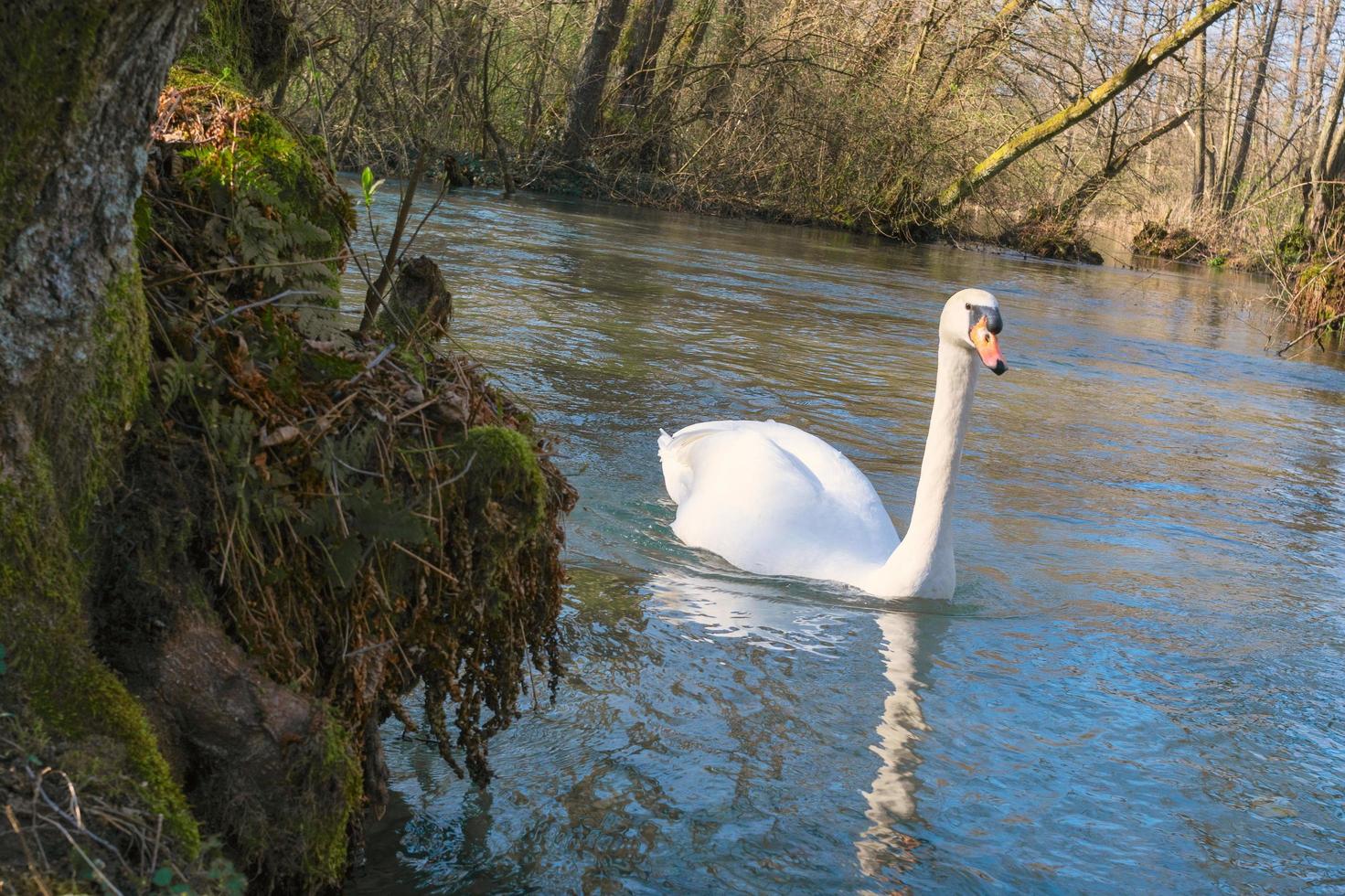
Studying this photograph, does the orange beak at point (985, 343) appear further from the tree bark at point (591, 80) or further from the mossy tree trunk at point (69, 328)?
the tree bark at point (591, 80)

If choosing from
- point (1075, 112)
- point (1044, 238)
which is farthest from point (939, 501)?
point (1044, 238)

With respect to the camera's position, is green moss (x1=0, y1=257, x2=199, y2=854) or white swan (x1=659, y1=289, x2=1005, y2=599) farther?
white swan (x1=659, y1=289, x2=1005, y2=599)

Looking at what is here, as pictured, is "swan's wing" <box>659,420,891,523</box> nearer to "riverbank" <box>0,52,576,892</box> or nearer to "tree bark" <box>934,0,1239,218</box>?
"riverbank" <box>0,52,576,892</box>

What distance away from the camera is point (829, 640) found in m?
5.68

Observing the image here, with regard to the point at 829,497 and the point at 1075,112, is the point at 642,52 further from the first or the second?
the point at 829,497

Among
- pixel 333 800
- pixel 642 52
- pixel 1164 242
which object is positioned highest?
pixel 642 52

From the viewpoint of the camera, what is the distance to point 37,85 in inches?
89.7

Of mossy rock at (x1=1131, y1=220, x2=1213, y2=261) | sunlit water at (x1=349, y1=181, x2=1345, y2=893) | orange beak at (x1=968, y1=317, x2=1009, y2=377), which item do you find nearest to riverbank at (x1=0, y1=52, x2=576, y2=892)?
sunlit water at (x1=349, y1=181, x2=1345, y2=893)

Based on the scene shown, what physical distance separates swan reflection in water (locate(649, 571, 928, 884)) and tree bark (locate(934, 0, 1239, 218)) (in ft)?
64.2

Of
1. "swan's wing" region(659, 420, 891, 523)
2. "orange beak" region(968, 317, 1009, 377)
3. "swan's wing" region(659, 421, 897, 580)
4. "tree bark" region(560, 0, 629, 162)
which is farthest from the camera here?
"tree bark" region(560, 0, 629, 162)

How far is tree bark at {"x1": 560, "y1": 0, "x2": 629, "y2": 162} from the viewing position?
947 inches

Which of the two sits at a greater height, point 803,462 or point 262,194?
point 262,194

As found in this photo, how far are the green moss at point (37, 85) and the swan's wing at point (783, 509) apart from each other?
466 centimetres

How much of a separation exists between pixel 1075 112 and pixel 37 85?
25426mm
